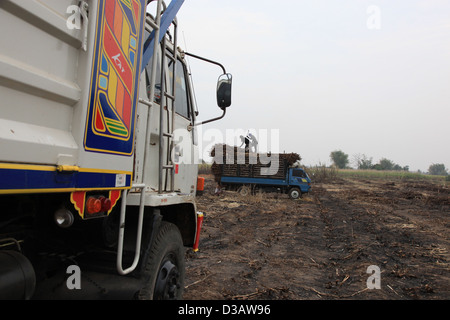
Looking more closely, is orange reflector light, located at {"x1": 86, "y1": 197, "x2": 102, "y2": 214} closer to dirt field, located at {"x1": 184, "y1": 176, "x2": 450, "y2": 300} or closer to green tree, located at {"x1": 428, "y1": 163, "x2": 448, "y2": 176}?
dirt field, located at {"x1": 184, "y1": 176, "x2": 450, "y2": 300}

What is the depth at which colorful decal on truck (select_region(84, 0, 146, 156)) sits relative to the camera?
176cm

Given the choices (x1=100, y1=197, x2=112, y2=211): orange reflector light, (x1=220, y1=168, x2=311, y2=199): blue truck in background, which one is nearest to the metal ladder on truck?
(x1=100, y1=197, x2=112, y2=211): orange reflector light

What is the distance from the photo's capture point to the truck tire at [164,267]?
2.35m

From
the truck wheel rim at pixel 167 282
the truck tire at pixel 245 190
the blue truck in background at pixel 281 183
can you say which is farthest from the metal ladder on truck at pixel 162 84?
the blue truck in background at pixel 281 183

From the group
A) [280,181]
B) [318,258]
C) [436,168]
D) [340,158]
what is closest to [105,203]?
[318,258]

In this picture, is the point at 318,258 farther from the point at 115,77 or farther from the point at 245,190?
the point at 245,190

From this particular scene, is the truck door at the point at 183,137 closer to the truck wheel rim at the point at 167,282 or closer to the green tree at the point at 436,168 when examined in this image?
the truck wheel rim at the point at 167,282

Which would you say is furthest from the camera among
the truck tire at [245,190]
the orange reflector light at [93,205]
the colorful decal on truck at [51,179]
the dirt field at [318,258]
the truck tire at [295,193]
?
the truck tire at [245,190]

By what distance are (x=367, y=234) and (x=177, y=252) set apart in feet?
23.4

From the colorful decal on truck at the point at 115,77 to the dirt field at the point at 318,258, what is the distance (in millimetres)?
2717
